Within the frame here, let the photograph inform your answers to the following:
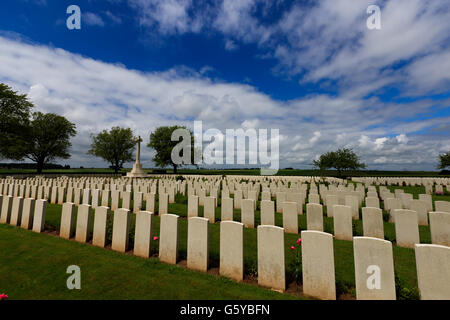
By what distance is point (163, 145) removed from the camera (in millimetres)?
41344

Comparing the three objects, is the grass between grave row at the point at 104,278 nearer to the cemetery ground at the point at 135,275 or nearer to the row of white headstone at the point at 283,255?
the cemetery ground at the point at 135,275

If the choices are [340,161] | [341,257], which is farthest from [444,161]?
[341,257]

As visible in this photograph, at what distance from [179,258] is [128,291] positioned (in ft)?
4.14

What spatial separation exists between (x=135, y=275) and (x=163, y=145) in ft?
132

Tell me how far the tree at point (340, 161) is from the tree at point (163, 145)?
27.5 m

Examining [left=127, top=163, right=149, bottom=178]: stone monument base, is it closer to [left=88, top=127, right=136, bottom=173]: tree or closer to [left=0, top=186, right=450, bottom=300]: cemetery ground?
[left=88, top=127, right=136, bottom=173]: tree

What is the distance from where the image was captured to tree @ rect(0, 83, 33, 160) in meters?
24.1

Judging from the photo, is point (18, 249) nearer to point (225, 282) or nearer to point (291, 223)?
point (225, 282)

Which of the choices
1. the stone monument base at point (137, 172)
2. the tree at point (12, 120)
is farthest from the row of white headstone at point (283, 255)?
the tree at point (12, 120)

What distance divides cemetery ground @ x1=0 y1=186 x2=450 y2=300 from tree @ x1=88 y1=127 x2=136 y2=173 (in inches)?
1654
